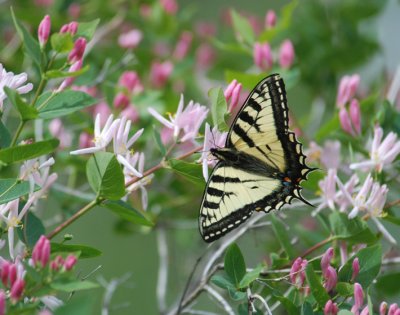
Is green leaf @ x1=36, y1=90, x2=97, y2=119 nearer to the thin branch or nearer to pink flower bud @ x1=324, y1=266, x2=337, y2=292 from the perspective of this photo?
the thin branch

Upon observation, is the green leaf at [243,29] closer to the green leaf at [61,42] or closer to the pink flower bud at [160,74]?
the pink flower bud at [160,74]

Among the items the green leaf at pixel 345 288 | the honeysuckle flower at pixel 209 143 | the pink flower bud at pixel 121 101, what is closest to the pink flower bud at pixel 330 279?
the green leaf at pixel 345 288

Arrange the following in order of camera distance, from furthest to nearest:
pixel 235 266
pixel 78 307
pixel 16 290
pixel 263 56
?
1. pixel 263 56
2. pixel 235 266
3. pixel 16 290
4. pixel 78 307

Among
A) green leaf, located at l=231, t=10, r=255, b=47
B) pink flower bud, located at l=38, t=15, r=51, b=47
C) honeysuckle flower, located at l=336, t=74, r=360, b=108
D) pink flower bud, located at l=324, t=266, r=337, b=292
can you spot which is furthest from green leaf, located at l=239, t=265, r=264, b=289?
green leaf, located at l=231, t=10, r=255, b=47

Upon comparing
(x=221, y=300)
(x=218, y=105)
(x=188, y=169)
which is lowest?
(x=221, y=300)

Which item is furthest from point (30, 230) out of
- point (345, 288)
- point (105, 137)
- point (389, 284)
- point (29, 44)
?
point (389, 284)

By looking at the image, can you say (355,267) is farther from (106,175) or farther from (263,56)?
(263,56)
